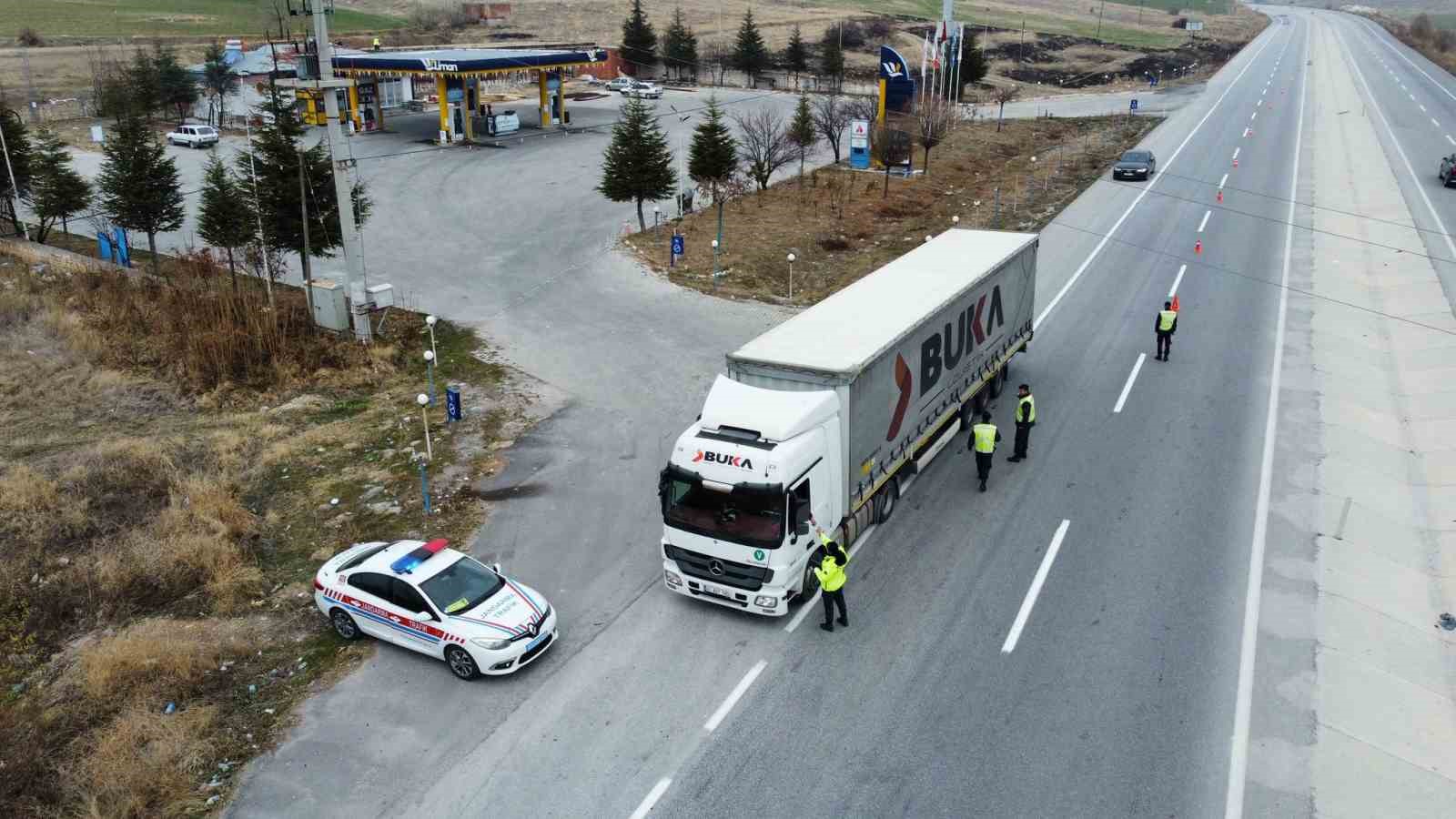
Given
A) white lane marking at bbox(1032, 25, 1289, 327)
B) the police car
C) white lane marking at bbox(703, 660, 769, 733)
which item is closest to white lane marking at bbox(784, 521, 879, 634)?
white lane marking at bbox(703, 660, 769, 733)

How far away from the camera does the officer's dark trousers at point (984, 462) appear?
18.4 metres

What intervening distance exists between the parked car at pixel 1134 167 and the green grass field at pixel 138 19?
80.9 m

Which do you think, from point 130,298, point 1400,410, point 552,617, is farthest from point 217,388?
point 1400,410

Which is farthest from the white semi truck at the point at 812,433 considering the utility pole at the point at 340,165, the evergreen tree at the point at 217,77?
the evergreen tree at the point at 217,77

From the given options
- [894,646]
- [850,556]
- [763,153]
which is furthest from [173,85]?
[894,646]

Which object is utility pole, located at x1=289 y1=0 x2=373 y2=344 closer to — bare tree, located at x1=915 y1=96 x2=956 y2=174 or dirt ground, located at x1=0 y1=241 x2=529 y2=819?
dirt ground, located at x1=0 y1=241 x2=529 y2=819

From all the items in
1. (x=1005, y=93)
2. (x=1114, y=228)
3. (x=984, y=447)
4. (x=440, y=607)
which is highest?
(x=1005, y=93)

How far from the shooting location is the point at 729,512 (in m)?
14.4

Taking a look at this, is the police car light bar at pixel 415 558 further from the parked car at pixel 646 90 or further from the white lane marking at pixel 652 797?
the parked car at pixel 646 90

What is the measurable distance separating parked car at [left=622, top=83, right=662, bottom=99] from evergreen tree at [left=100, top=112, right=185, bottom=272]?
44019 millimetres

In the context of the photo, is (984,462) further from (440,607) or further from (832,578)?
(440,607)

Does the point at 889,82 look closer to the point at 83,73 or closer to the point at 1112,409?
the point at 1112,409

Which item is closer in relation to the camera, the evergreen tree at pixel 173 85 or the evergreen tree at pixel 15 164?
the evergreen tree at pixel 15 164

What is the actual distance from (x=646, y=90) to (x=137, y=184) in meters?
48.3
